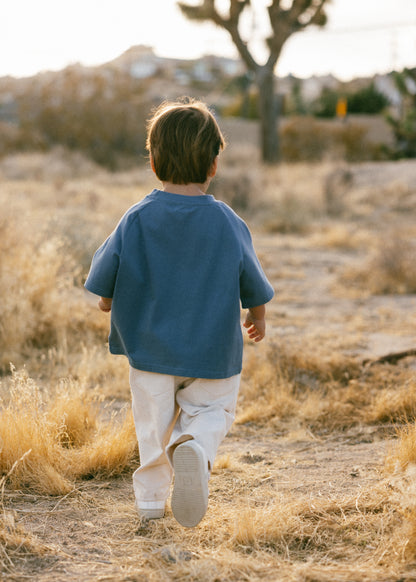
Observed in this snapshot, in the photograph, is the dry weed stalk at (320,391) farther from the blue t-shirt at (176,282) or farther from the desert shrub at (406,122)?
the desert shrub at (406,122)

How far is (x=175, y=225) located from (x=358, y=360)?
2.66m

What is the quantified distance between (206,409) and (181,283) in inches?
17.7

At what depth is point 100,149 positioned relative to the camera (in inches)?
841

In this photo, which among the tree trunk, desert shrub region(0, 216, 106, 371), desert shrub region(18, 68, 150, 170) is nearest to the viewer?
desert shrub region(0, 216, 106, 371)

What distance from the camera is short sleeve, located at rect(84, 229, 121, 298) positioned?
2.41 metres

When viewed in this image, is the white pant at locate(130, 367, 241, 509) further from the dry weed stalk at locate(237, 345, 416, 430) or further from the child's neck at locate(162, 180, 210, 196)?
the dry weed stalk at locate(237, 345, 416, 430)

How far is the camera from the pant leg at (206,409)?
2.39m

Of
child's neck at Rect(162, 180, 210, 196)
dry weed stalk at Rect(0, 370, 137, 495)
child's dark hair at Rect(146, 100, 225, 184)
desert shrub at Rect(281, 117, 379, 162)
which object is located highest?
child's dark hair at Rect(146, 100, 225, 184)

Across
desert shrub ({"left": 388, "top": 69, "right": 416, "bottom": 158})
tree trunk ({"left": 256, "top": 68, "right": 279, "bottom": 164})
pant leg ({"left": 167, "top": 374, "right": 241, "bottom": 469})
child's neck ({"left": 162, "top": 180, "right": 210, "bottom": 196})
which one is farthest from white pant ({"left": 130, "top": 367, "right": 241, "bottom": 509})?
desert shrub ({"left": 388, "top": 69, "right": 416, "bottom": 158})

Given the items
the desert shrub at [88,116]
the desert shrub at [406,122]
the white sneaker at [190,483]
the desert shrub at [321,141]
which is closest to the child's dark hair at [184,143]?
the white sneaker at [190,483]

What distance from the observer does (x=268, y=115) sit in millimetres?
18938

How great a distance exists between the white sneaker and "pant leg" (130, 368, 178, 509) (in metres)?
0.23

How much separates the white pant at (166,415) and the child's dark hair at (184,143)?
0.70m

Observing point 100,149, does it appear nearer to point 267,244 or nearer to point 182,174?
point 267,244
